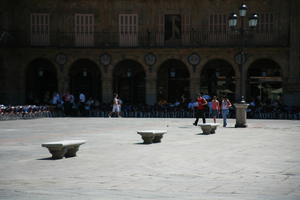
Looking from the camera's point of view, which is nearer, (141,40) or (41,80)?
(141,40)

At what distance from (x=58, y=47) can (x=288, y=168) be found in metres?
30.8

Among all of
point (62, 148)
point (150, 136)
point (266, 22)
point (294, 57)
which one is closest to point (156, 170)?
point (62, 148)

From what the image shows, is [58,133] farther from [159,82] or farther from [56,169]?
[159,82]

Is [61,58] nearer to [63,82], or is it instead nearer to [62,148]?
[63,82]

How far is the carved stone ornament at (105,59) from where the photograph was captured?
41.6 m

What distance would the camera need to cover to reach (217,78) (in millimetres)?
43000

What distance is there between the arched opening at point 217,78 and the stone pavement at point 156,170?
23.4 m

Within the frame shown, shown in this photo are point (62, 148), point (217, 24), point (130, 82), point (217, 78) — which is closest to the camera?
point (62, 148)

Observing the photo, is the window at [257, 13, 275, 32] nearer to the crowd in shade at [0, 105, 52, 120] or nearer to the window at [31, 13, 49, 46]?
the window at [31, 13, 49, 46]

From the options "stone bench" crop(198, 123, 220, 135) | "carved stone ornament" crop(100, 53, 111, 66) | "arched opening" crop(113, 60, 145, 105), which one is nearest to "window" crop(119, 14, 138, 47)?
"carved stone ornament" crop(100, 53, 111, 66)

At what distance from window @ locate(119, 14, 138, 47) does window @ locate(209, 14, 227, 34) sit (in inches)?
211

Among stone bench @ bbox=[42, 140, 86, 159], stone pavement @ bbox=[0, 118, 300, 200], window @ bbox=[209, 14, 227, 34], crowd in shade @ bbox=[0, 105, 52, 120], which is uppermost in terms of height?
window @ bbox=[209, 14, 227, 34]

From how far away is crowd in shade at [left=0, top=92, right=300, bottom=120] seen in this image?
36.4 m

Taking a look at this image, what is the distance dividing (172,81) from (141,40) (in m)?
4.24
